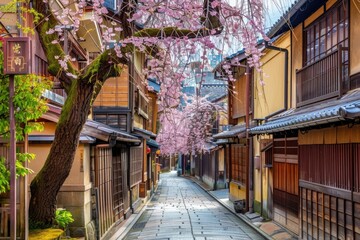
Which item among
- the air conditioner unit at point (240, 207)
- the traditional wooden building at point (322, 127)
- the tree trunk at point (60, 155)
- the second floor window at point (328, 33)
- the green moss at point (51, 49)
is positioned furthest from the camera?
the air conditioner unit at point (240, 207)

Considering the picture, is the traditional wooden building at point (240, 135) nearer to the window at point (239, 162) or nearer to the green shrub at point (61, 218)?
the window at point (239, 162)

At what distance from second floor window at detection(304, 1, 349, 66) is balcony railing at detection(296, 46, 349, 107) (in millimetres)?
499

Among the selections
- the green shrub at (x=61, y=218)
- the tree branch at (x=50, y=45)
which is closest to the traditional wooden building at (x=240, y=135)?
the green shrub at (x=61, y=218)

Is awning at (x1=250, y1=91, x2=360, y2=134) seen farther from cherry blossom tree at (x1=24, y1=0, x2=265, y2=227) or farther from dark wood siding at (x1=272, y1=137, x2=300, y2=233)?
dark wood siding at (x1=272, y1=137, x2=300, y2=233)

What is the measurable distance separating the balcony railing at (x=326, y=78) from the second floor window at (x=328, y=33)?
499 millimetres

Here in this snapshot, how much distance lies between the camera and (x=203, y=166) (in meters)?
61.9

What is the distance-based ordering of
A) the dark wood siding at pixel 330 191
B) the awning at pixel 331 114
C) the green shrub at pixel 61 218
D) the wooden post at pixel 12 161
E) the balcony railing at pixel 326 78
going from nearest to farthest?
the wooden post at pixel 12 161 → the awning at pixel 331 114 → the dark wood siding at pixel 330 191 → the green shrub at pixel 61 218 → the balcony railing at pixel 326 78

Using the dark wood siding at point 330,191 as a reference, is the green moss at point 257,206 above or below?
below

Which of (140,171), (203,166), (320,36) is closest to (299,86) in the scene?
(320,36)

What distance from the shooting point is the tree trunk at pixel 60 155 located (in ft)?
35.3

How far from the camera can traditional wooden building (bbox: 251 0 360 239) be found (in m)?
12.1

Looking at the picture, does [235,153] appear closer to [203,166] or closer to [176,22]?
[176,22]

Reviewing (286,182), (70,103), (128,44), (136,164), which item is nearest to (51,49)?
(70,103)

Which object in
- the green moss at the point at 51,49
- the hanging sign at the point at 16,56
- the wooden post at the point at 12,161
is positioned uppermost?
the green moss at the point at 51,49
